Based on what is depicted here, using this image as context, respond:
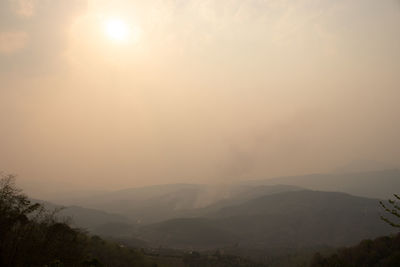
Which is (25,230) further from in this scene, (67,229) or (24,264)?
(67,229)

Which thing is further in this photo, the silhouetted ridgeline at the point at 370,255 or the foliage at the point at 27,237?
the silhouetted ridgeline at the point at 370,255

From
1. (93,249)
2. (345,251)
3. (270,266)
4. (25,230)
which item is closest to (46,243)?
(25,230)

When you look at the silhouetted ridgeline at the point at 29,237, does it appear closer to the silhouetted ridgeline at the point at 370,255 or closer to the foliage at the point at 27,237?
the foliage at the point at 27,237

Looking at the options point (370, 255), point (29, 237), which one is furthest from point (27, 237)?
point (370, 255)

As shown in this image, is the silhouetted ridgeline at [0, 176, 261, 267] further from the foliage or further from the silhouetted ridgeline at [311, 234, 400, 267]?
the silhouetted ridgeline at [311, 234, 400, 267]

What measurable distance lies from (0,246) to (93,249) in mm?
82176

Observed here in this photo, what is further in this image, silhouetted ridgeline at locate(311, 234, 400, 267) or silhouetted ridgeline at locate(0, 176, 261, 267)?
silhouetted ridgeline at locate(311, 234, 400, 267)

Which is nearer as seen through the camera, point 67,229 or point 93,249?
point 67,229

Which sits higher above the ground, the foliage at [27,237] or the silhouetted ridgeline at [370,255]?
the foliage at [27,237]

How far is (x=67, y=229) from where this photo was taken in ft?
140

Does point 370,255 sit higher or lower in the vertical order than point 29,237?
lower

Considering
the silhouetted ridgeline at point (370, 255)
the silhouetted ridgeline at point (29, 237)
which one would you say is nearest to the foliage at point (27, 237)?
the silhouetted ridgeline at point (29, 237)

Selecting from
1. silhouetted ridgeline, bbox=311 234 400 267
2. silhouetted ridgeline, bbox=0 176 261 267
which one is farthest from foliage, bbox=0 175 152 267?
silhouetted ridgeline, bbox=311 234 400 267

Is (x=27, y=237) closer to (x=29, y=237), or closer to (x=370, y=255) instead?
(x=29, y=237)
